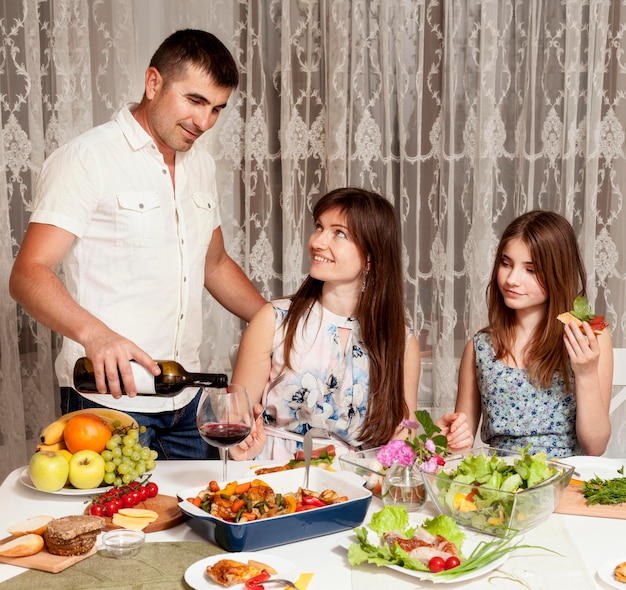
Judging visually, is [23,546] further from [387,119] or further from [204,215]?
[387,119]

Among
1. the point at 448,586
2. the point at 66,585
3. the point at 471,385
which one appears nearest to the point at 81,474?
the point at 66,585

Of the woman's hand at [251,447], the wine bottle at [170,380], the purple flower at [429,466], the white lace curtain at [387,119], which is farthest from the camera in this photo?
the white lace curtain at [387,119]

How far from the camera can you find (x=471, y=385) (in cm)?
248

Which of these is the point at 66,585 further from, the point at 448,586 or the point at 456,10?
the point at 456,10

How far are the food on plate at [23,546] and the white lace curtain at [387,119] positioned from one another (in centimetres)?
191

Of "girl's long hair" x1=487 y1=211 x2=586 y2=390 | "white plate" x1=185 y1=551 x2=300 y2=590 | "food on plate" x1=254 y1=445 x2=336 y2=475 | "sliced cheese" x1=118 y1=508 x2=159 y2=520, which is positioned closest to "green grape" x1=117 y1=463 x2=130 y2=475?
"sliced cheese" x1=118 y1=508 x2=159 y2=520

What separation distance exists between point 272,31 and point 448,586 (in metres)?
2.44

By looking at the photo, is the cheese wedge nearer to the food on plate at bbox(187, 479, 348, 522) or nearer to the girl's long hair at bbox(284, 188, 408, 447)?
the food on plate at bbox(187, 479, 348, 522)

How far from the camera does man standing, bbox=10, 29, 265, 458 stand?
2.21m

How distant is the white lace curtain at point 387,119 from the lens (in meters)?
3.12

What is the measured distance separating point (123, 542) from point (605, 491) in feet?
3.09

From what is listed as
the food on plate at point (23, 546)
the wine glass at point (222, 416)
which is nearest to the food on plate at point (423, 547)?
the wine glass at point (222, 416)

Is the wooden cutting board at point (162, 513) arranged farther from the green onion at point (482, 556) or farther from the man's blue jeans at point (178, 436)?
the man's blue jeans at point (178, 436)

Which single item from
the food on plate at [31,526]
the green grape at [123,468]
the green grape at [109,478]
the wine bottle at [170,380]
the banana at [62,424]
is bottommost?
the food on plate at [31,526]
